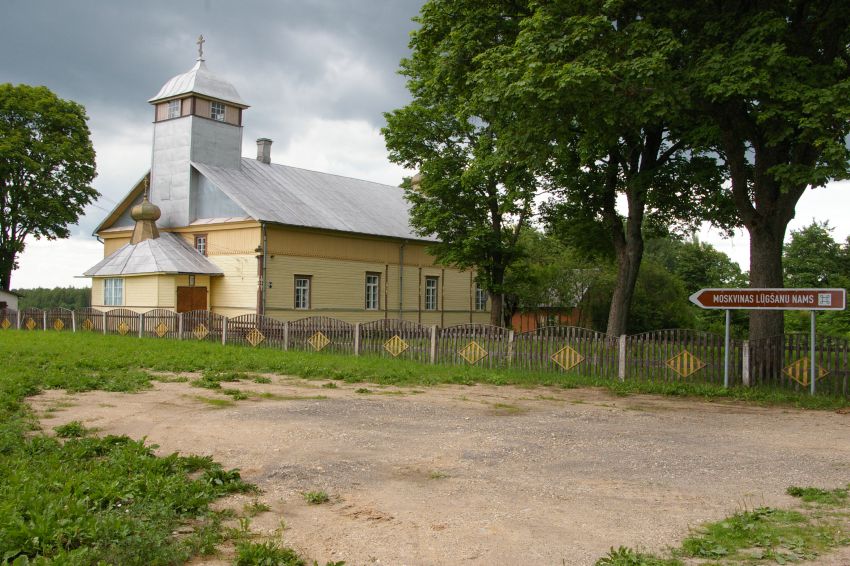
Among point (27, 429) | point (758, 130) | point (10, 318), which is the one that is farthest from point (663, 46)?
point (10, 318)

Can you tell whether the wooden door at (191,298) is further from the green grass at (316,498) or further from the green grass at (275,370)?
the green grass at (316,498)

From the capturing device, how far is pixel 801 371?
16.0m

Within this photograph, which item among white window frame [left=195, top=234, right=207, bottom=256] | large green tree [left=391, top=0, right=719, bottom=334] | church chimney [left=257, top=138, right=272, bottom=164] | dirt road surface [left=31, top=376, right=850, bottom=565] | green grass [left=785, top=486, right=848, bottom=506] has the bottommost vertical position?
dirt road surface [left=31, top=376, right=850, bottom=565]

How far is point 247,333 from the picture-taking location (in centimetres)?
2627

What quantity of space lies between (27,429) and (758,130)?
1622 cm

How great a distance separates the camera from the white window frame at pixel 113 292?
112 feet

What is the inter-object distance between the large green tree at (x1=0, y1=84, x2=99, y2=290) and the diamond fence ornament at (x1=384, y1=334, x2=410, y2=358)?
29.2m

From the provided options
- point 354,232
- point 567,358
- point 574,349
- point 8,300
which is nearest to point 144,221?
point 354,232

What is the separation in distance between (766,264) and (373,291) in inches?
915

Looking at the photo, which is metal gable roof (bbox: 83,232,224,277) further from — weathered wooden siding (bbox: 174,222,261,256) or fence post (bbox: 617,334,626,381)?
fence post (bbox: 617,334,626,381)

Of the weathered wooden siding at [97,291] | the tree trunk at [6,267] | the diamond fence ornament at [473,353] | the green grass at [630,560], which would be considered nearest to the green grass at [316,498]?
the green grass at [630,560]

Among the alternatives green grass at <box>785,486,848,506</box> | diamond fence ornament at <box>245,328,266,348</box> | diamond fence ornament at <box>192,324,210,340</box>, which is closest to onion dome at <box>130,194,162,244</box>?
diamond fence ornament at <box>192,324,210,340</box>

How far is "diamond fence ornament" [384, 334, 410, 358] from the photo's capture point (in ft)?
71.3

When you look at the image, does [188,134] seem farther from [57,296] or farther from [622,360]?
[57,296]
